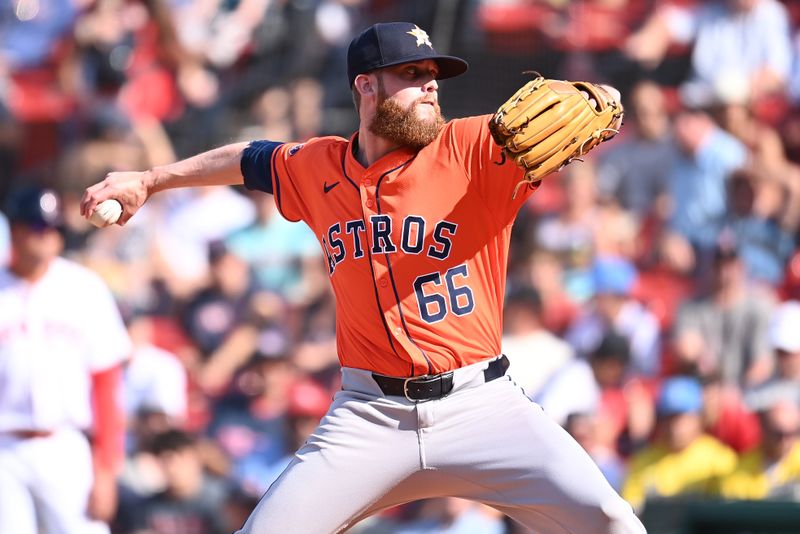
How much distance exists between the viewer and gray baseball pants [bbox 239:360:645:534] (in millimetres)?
3607

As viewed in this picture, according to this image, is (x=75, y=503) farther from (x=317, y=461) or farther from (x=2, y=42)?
(x=2, y=42)

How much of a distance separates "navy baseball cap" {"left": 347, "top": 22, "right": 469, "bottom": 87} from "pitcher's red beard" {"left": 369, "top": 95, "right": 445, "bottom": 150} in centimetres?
13

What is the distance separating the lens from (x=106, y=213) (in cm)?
395

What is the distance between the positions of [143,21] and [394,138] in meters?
5.63

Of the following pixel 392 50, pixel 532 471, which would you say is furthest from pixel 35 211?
pixel 532 471

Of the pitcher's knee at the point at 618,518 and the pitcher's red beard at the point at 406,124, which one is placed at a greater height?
the pitcher's red beard at the point at 406,124

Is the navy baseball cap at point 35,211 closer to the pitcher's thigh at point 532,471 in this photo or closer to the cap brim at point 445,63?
the cap brim at point 445,63

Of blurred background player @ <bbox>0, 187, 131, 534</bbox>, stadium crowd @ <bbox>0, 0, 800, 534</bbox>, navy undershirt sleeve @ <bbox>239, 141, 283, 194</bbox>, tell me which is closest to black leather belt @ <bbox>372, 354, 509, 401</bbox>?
navy undershirt sleeve @ <bbox>239, 141, 283, 194</bbox>

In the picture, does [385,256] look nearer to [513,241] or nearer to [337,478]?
[337,478]

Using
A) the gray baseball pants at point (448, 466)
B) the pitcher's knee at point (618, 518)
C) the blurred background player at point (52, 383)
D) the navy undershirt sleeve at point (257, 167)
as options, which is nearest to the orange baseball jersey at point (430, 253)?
the gray baseball pants at point (448, 466)

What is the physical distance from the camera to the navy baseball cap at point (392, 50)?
3.90 meters

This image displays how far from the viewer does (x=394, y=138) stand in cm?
394

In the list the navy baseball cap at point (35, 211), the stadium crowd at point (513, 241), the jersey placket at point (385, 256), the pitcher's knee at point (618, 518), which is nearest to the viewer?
the pitcher's knee at point (618, 518)

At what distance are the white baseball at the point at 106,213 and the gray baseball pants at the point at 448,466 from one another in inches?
37.0
